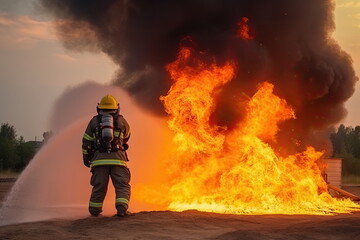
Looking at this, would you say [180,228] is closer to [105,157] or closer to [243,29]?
[105,157]

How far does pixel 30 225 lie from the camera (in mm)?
7805

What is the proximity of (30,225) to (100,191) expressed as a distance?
1.72 meters

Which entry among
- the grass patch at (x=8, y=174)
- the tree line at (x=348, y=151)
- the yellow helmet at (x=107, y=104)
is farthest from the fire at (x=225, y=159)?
the grass patch at (x=8, y=174)

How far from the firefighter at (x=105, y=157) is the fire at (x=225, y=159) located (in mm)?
2574

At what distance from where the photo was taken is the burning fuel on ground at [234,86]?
39.6 ft

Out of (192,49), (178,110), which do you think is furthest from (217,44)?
(178,110)

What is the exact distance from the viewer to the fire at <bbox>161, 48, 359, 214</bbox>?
11703 millimetres

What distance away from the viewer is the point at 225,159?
41.0ft

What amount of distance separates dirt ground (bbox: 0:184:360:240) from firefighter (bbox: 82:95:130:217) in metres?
0.64

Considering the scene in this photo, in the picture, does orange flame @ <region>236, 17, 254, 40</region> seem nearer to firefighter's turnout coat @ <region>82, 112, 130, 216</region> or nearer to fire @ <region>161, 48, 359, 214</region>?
fire @ <region>161, 48, 359, 214</region>

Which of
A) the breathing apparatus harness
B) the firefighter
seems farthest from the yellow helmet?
the breathing apparatus harness

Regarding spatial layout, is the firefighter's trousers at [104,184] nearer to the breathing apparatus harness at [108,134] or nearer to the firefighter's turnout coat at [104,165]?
the firefighter's turnout coat at [104,165]

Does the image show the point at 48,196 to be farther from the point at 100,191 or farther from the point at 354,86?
the point at 354,86

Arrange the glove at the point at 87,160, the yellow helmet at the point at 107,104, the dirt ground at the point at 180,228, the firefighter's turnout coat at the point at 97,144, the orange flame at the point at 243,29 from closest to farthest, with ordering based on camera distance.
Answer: the dirt ground at the point at 180,228, the firefighter's turnout coat at the point at 97,144, the glove at the point at 87,160, the yellow helmet at the point at 107,104, the orange flame at the point at 243,29
